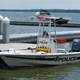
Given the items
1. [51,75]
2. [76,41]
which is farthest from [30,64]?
[76,41]

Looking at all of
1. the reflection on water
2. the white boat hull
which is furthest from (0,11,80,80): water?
the white boat hull

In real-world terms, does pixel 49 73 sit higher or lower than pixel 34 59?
lower

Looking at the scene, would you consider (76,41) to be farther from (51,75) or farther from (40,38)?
(51,75)

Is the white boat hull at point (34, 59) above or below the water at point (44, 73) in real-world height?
above

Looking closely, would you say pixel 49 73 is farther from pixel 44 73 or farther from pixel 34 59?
pixel 34 59

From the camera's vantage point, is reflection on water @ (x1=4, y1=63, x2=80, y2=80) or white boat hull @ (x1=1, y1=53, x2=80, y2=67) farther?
white boat hull @ (x1=1, y1=53, x2=80, y2=67)

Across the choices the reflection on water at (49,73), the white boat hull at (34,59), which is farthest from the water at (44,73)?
the white boat hull at (34,59)

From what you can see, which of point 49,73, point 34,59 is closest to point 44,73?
point 49,73

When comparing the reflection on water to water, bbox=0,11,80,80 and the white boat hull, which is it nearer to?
water, bbox=0,11,80,80

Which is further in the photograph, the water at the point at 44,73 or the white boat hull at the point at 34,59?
the white boat hull at the point at 34,59

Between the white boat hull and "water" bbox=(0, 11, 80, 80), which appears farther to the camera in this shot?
the white boat hull

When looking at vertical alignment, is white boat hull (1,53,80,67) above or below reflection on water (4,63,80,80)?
above

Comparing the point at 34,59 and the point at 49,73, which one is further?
the point at 34,59

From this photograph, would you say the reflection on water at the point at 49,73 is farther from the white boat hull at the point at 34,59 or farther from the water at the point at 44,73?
the white boat hull at the point at 34,59
